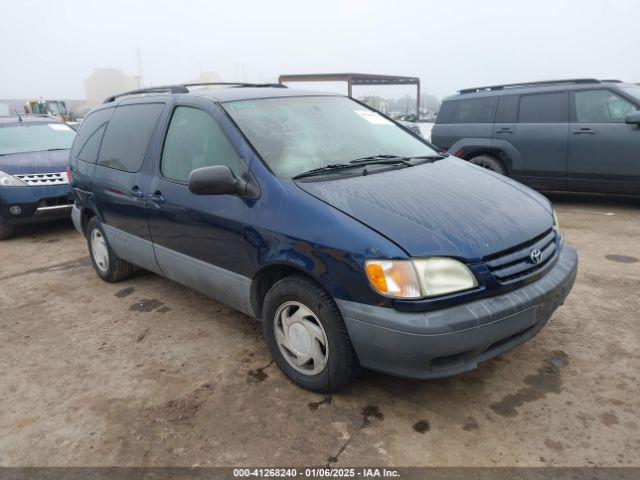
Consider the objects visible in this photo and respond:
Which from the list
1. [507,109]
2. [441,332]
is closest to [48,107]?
[507,109]

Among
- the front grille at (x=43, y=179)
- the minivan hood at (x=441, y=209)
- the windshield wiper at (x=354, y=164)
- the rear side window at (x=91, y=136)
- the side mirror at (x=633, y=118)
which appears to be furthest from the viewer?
the front grille at (x=43, y=179)

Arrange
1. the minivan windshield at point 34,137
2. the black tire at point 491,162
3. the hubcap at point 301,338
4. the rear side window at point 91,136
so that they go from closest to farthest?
the hubcap at point 301,338 → the rear side window at point 91,136 → the minivan windshield at point 34,137 → the black tire at point 491,162

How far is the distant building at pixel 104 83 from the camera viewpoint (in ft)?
316

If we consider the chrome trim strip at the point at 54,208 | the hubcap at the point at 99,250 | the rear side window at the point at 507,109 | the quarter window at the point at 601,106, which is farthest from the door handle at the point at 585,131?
the chrome trim strip at the point at 54,208

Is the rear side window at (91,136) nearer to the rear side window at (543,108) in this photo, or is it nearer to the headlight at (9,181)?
the headlight at (9,181)

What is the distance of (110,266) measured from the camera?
4555 mm

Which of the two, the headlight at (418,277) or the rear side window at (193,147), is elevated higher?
the rear side window at (193,147)

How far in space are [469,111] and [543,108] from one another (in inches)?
43.5

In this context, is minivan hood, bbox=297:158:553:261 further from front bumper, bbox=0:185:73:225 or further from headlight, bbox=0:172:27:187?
headlight, bbox=0:172:27:187

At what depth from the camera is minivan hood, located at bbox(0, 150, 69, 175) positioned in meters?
6.43

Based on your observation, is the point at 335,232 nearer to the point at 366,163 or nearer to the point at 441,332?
the point at 441,332

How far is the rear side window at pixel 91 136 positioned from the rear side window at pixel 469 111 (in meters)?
5.27

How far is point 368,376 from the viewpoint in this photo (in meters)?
2.87

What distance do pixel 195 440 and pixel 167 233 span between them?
156 cm
